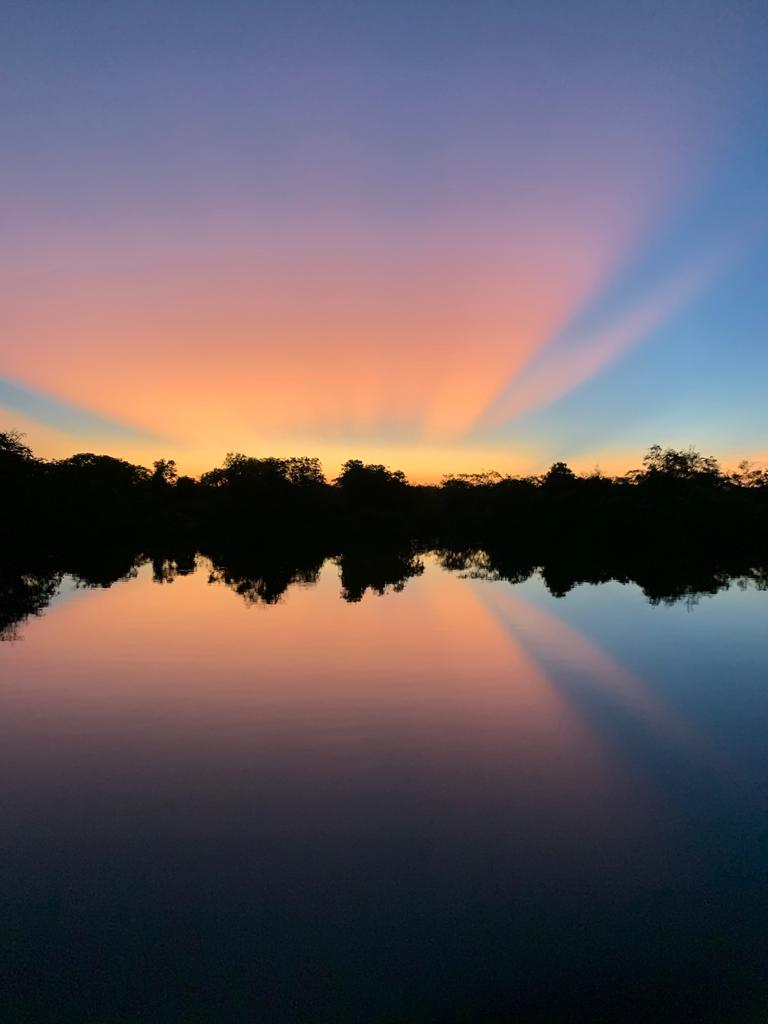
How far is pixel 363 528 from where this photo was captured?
113 metres

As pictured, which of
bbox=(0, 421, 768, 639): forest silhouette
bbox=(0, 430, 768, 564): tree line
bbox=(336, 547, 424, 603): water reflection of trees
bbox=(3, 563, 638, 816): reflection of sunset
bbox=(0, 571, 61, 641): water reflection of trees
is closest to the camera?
bbox=(3, 563, 638, 816): reflection of sunset

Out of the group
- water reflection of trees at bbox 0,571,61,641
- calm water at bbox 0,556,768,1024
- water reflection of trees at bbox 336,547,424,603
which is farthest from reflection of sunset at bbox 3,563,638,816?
water reflection of trees at bbox 336,547,424,603

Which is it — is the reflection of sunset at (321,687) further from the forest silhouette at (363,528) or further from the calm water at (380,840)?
the forest silhouette at (363,528)

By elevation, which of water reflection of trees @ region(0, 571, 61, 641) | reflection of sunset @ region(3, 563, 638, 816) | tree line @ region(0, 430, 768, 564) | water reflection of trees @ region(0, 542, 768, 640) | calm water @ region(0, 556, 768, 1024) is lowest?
calm water @ region(0, 556, 768, 1024)

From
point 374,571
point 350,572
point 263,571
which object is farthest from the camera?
point 374,571

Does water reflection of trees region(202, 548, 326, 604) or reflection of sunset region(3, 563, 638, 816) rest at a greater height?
water reflection of trees region(202, 548, 326, 604)

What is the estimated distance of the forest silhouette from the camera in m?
44.9

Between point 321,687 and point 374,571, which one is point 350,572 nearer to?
point 374,571

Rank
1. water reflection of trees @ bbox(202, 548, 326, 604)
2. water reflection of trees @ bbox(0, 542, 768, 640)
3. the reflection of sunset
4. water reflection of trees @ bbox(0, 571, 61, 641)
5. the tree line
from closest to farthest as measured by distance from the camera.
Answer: the reflection of sunset < water reflection of trees @ bbox(0, 571, 61, 641) < water reflection of trees @ bbox(0, 542, 768, 640) < water reflection of trees @ bbox(202, 548, 326, 604) < the tree line

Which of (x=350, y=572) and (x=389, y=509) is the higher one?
(x=389, y=509)

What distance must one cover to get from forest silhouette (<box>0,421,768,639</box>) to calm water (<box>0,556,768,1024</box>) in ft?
46.0

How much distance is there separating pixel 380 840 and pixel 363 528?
342 ft

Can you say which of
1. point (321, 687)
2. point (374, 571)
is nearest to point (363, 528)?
point (374, 571)

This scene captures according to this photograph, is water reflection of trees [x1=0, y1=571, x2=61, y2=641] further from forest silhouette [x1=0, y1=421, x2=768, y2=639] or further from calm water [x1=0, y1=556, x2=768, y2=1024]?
calm water [x1=0, y1=556, x2=768, y2=1024]
